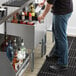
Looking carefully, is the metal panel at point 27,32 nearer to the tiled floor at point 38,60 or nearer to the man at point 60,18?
the man at point 60,18

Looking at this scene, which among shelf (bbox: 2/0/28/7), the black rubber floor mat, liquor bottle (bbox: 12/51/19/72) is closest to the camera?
liquor bottle (bbox: 12/51/19/72)

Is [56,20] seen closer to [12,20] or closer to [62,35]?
[62,35]

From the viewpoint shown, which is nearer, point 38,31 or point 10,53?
point 10,53

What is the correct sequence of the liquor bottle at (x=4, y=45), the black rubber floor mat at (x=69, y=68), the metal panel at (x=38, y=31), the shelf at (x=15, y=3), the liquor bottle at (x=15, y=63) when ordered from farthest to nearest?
the black rubber floor mat at (x=69, y=68) < the metal panel at (x=38, y=31) < the shelf at (x=15, y=3) < the liquor bottle at (x=4, y=45) < the liquor bottle at (x=15, y=63)

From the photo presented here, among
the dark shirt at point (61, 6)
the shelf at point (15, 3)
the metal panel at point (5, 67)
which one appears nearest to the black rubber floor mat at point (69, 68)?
the dark shirt at point (61, 6)

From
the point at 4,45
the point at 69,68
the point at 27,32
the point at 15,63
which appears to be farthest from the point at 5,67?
the point at 69,68

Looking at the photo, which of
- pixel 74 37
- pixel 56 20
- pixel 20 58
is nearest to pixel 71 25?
pixel 74 37

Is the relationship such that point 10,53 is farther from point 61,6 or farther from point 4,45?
point 61,6

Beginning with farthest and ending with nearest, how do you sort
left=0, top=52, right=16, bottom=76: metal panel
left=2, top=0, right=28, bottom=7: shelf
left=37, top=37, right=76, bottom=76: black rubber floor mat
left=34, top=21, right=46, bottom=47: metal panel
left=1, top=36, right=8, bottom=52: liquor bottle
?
1. left=37, top=37, right=76, bottom=76: black rubber floor mat
2. left=34, top=21, right=46, bottom=47: metal panel
3. left=2, top=0, right=28, bottom=7: shelf
4. left=1, top=36, right=8, bottom=52: liquor bottle
5. left=0, top=52, right=16, bottom=76: metal panel

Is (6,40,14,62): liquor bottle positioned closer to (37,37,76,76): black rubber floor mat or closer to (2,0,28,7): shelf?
(2,0,28,7): shelf

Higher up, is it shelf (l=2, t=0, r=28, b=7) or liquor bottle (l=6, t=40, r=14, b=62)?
shelf (l=2, t=0, r=28, b=7)

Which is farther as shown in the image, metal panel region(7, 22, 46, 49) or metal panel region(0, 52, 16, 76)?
metal panel region(7, 22, 46, 49)

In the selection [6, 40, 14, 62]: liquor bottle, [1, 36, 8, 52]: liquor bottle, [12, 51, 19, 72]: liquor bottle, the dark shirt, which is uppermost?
the dark shirt

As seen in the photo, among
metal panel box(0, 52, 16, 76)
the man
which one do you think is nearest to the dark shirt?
the man
